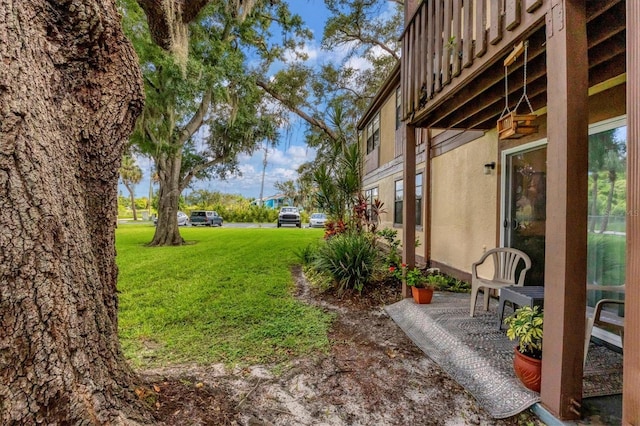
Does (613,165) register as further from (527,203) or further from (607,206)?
(527,203)

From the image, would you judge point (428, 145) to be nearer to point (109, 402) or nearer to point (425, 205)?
point (425, 205)

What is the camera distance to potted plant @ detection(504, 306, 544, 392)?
2.21 meters

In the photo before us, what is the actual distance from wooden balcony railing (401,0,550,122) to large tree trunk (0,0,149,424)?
2.64 m

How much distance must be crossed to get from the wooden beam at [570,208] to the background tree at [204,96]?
4322mm

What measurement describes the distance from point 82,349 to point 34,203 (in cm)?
72

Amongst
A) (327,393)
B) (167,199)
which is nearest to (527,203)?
(327,393)

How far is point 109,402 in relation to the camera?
5.37 ft

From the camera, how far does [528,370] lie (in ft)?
7.39

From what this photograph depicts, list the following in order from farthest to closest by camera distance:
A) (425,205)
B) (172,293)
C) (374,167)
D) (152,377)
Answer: (374,167) < (425,205) < (172,293) < (152,377)

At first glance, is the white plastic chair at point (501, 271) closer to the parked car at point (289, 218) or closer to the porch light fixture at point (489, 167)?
the porch light fixture at point (489, 167)

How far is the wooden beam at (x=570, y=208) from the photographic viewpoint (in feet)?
6.32

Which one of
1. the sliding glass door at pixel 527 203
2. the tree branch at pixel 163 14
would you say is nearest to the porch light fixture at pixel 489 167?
the sliding glass door at pixel 527 203

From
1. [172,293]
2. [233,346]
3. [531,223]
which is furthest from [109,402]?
[531,223]

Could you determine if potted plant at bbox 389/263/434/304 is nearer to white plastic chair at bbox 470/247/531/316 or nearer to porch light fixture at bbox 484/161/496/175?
white plastic chair at bbox 470/247/531/316
